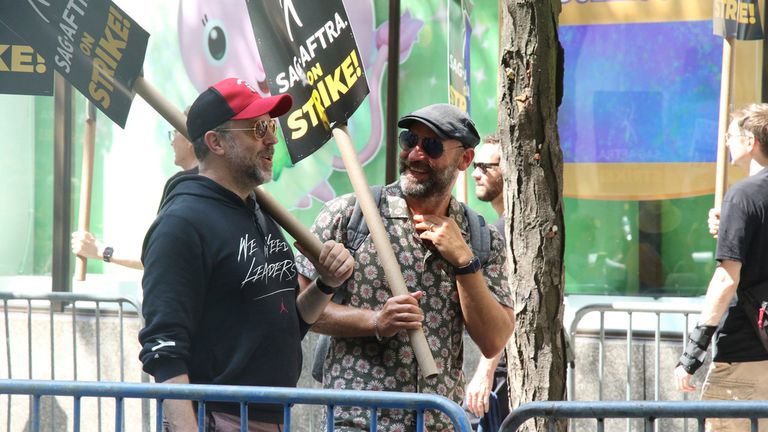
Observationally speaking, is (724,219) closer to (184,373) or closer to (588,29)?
(588,29)

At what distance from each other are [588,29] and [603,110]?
53 cm

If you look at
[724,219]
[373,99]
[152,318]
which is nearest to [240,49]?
[373,99]

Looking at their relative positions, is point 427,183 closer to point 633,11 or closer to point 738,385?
point 738,385

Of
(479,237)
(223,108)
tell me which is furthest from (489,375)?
(223,108)

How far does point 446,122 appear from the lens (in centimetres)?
415

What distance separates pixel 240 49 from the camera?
27.3 ft

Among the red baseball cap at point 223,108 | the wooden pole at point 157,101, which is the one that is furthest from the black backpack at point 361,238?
the wooden pole at point 157,101

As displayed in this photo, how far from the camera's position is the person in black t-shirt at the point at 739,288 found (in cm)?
555

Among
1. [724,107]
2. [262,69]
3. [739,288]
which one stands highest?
[262,69]

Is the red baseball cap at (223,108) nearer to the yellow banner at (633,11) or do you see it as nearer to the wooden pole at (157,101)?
the wooden pole at (157,101)

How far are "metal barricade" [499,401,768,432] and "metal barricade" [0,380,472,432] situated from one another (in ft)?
0.61

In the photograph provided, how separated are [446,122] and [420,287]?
1.96 feet

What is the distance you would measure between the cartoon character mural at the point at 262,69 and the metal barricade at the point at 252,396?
4.68 metres

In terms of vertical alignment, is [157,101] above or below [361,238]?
above
